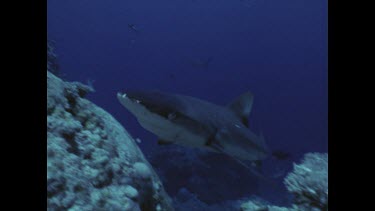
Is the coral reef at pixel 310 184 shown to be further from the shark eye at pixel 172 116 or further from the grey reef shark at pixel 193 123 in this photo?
→ the shark eye at pixel 172 116

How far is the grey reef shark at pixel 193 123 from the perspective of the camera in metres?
4.55

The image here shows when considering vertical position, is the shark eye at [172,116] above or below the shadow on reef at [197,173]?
above

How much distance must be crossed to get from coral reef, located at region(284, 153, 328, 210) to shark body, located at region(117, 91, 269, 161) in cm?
175

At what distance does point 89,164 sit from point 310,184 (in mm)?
2444

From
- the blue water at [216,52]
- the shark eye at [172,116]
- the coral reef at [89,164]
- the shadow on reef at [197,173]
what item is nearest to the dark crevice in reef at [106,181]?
the coral reef at [89,164]

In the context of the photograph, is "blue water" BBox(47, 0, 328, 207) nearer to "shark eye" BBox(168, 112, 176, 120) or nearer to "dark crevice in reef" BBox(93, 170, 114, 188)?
"shark eye" BBox(168, 112, 176, 120)

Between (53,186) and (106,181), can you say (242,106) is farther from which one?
(53,186)

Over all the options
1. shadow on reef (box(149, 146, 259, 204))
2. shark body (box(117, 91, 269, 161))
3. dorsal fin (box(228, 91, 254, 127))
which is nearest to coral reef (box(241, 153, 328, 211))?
shark body (box(117, 91, 269, 161))

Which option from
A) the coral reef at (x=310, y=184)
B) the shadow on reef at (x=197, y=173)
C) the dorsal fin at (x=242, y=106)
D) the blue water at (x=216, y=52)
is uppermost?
the blue water at (x=216, y=52)

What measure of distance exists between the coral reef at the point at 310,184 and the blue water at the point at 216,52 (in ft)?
168

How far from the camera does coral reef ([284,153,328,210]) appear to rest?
11.0 ft

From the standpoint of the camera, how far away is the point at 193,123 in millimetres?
4957
